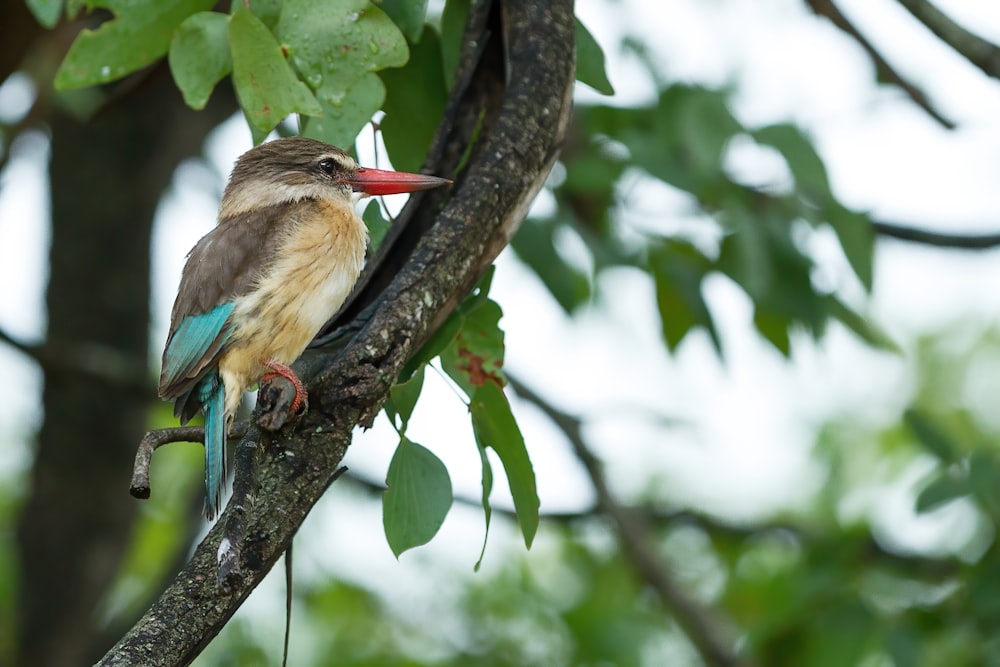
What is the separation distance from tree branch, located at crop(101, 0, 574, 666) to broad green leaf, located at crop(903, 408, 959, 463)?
1.99 metres

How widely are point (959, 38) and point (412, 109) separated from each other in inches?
49.2

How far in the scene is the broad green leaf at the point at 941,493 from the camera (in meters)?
3.69

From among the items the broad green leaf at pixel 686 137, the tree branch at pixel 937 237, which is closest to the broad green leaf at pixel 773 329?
the broad green leaf at pixel 686 137

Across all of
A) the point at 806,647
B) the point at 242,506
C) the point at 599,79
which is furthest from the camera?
the point at 806,647

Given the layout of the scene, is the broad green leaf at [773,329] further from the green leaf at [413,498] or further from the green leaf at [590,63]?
the green leaf at [413,498]

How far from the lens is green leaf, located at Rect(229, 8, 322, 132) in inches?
78.5

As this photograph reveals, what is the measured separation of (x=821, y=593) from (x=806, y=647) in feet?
0.83

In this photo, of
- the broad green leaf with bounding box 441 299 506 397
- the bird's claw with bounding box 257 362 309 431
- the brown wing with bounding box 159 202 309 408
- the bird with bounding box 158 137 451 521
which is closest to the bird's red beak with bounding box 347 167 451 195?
the bird with bounding box 158 137 451 521

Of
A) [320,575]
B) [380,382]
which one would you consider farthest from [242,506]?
[320,575]

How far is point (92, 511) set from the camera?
509cm

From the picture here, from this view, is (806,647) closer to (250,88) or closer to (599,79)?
(599,79)

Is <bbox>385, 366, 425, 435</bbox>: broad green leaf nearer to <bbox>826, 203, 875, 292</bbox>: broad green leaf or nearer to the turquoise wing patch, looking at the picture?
the turquoise wing patch

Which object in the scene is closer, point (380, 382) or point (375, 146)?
point (380, 382)

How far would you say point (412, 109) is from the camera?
2615mm
